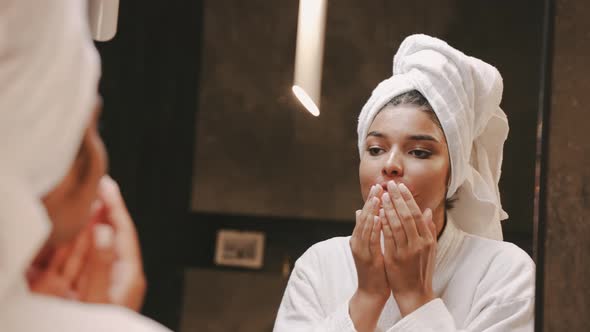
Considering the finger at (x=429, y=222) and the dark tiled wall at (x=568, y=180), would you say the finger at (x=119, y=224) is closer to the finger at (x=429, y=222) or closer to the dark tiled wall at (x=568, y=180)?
the finger at (x=429, y=222)

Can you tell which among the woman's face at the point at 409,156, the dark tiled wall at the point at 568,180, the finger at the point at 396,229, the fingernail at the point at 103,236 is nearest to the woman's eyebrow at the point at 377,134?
the woman's face at the point at 409,156

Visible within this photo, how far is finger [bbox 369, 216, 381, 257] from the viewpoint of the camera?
97cm

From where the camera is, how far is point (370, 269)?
979mm

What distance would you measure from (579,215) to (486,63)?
0.24 meters

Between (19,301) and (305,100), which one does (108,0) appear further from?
(19,301)

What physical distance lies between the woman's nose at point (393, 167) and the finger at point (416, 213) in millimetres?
23

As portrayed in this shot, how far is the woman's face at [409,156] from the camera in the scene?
3.25 feet

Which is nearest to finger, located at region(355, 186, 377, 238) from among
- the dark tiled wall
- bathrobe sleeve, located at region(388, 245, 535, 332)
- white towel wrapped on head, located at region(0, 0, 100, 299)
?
bathrobe sleeve, located at region(388, 245, 535, 332)

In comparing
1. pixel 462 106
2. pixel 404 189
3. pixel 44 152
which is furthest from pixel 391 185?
pixel 44 152

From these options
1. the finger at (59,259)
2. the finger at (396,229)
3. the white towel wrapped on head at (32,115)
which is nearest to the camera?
the white towel wrapped on head at (32,115)

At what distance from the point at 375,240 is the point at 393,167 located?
102mm

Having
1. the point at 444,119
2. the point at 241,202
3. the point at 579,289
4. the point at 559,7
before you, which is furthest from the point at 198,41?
the point at 579,289

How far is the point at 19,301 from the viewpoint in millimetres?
462

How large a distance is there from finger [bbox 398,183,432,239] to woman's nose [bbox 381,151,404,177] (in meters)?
0.02
